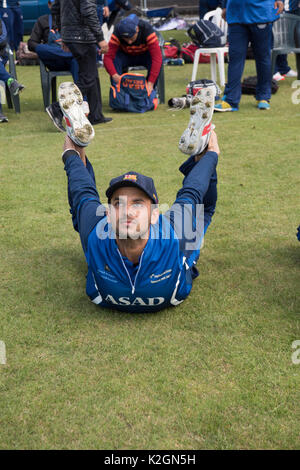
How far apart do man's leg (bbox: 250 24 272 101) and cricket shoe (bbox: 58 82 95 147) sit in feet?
12.6

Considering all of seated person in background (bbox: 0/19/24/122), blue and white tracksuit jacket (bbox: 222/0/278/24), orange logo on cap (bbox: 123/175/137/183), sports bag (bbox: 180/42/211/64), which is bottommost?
sports bag (bbox: 180/42/211/64)

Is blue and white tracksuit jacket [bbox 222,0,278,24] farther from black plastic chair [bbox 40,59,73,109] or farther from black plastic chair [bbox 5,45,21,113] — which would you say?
black plastic chair [bbox 5,45,21,113]

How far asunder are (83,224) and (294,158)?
291 centimetres

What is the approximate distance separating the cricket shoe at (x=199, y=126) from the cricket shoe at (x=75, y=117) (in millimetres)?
577

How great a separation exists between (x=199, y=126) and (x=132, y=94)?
177 inches

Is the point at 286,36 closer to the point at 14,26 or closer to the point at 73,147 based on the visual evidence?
the point at 73,147

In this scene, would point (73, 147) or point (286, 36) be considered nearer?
point (73, 147)

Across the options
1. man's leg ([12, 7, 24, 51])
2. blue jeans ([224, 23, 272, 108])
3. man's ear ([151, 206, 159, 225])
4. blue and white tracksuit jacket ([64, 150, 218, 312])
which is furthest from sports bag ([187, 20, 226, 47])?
man's ear ([151, 206, 159, 225])

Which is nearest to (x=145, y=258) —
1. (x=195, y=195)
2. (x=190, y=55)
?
(x=195, y=195)

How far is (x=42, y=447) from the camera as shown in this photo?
2.00 m

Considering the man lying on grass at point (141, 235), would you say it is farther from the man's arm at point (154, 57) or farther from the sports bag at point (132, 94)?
the man's arm at point (154, 57)

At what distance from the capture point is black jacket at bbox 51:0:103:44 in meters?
6.10

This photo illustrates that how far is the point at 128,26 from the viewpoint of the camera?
282 inches
